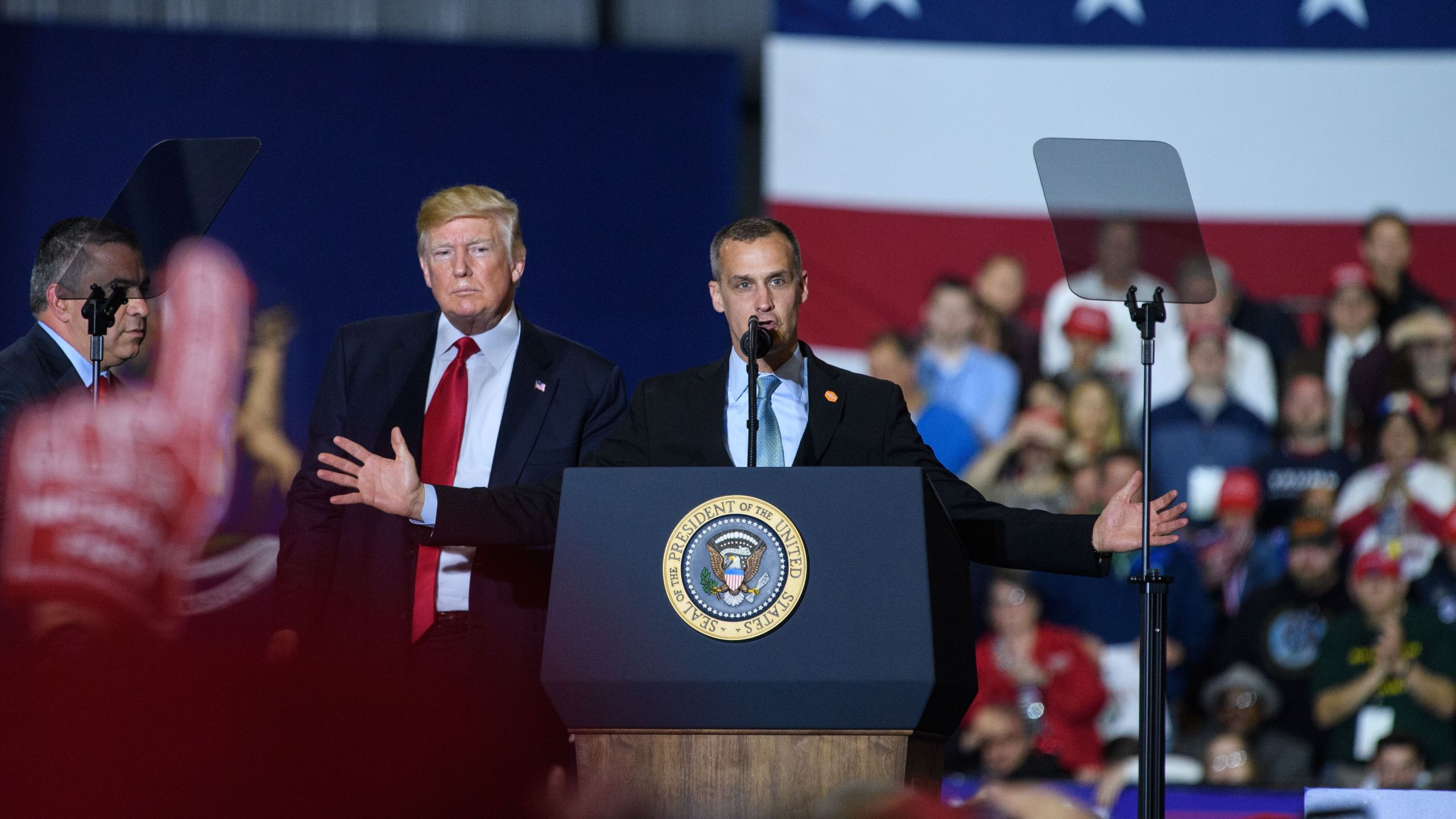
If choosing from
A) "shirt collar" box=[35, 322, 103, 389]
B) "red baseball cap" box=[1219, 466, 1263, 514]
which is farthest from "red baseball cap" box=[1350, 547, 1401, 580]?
"shirt collar" box=[35, 322, 103, 389]

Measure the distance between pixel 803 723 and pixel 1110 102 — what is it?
4.56 m

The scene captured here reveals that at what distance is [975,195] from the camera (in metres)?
6.07

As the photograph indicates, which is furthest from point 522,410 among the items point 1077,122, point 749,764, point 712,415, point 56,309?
point 1077,122

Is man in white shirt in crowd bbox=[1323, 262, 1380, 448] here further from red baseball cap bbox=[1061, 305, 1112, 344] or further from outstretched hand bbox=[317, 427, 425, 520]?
outstretched hand bbox=[317, 427, 425, 520]

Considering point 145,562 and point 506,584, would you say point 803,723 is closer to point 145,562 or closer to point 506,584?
point 506,584

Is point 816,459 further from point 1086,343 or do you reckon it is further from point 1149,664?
point 1086,343

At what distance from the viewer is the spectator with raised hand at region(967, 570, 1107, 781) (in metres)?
5.02

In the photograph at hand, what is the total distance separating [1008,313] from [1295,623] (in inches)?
59.9

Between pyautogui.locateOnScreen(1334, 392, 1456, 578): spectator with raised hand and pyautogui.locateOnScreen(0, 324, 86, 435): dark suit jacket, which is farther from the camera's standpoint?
pyautogui.locateOnScreen(1334, 392, 1456, 578): spectator with raised hand

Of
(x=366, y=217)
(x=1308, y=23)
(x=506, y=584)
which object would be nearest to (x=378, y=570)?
(x=506, y=584)

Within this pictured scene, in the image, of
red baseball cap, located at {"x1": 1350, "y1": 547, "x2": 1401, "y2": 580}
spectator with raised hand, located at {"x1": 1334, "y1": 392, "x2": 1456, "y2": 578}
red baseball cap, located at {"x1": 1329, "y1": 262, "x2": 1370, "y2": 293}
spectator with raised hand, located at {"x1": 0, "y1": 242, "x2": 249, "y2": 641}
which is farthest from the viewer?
red baseball cap, located at {"x1": 1329, "y1": 262, "x2": 1370, "y2": 293}

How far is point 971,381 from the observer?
227 inches

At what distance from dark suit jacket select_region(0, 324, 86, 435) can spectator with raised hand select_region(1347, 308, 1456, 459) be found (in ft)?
14.8

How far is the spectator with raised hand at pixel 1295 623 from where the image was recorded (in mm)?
5168
